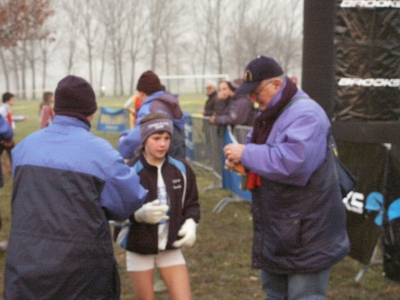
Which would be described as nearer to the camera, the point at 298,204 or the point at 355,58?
the point at 298,204

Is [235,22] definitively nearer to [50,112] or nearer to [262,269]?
[50,112]

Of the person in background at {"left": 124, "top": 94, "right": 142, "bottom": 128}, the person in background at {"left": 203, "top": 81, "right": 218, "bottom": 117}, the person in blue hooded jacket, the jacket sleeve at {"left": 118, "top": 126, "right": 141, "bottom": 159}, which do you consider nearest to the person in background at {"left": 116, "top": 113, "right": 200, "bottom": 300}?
the jacket sleeve at {"left": 118, "top": 126, "right": 141, "bottom": 159}

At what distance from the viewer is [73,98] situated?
2.64 metres

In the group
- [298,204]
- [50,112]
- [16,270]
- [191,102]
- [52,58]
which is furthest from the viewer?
[52,58]

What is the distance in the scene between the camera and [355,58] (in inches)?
194

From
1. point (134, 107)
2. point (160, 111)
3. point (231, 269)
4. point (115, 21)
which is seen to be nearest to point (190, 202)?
point (160, 111)

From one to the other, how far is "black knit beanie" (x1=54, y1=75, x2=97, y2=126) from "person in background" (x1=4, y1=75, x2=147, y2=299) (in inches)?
3.6

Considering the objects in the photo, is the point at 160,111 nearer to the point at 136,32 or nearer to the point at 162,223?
the point at 162,223

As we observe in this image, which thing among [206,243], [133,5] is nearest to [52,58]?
[133,5]

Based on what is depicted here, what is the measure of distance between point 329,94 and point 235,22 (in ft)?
141

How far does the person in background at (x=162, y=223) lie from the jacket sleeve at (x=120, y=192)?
78 cm

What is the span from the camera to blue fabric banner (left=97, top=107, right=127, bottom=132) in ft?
64.6

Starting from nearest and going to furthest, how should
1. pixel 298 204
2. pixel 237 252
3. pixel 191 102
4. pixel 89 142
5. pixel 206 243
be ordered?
pixel 89 142 < pixel 298 204 < pixel 237 252 < pixel 206 243 < pixel 191 102

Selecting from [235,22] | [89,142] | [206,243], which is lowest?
[206,243]
